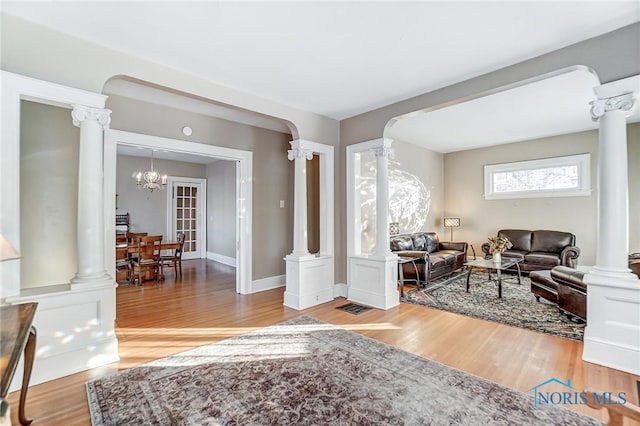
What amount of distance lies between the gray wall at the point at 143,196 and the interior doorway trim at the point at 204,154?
3528 millimetres

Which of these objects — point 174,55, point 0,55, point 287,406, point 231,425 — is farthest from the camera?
point 174,55

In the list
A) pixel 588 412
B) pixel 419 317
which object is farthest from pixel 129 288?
pixel 588 412

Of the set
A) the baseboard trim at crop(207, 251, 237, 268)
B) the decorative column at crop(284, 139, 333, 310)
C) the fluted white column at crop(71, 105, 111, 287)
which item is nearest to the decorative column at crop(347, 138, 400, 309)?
the decorative column at crop(284, 139, 333, 310)

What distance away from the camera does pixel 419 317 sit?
3.66 meters

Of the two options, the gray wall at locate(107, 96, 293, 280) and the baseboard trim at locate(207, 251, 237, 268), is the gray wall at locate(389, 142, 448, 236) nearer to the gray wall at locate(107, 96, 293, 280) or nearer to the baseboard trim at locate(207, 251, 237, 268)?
the gray wall at locate(107, 96, 293, 280)

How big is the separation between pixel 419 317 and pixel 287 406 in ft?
7.30

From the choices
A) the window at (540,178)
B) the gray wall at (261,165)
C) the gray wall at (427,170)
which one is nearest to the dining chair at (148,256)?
the gray wall at (261,165)

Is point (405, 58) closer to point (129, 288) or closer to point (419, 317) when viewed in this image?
point (419, 317)

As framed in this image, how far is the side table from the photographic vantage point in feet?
3.77

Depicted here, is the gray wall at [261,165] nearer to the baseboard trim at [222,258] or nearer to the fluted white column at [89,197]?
the fluted white column at [89,197]

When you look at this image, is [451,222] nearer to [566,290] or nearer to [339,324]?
[566,290]

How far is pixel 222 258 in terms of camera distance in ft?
25.8

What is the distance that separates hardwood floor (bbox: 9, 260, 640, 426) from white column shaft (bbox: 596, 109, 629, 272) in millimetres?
929

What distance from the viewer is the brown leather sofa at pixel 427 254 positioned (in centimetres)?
504
